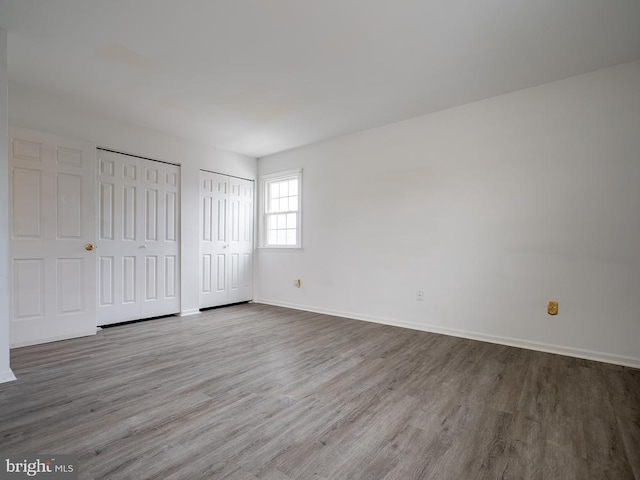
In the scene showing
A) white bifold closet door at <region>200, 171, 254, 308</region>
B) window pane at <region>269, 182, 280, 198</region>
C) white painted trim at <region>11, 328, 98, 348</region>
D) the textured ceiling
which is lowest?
white painted trim at <region>11, 328, 98, 348</region>

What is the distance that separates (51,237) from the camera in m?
3.19

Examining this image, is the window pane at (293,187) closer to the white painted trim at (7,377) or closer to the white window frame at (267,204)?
the white window frame at (267,204)

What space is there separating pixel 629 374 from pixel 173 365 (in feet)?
12.2

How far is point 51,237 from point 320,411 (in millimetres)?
3305

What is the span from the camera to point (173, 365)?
256 cm

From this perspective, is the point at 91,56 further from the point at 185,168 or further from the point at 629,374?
Answer: the point at 629,374

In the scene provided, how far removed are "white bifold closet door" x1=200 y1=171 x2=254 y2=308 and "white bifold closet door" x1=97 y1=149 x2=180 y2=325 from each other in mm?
430

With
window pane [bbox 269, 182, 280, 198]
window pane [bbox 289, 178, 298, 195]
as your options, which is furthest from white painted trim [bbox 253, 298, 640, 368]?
window pane [bbox 269, 182, 280, 198]

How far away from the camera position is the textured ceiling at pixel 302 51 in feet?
6.75

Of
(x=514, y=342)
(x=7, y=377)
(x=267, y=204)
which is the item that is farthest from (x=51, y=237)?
(x=514, y=342)

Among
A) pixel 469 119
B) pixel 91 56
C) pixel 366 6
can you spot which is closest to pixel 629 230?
pixel 469 119

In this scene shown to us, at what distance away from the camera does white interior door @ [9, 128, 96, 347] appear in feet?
9.86

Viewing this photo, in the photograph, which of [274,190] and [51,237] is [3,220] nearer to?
[51,237]

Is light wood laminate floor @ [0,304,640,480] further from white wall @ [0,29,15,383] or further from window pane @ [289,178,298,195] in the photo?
window pane @ [289,178,298,195]
